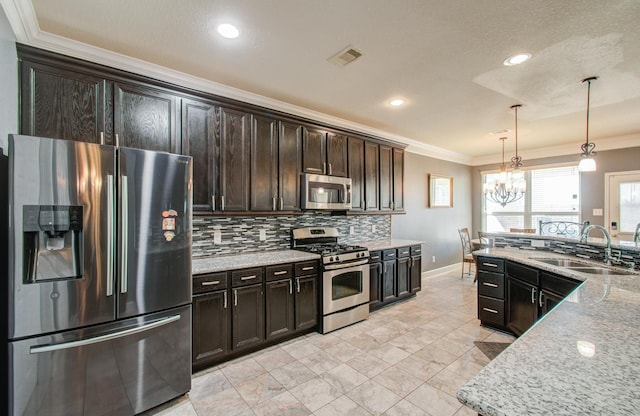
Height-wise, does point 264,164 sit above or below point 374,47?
below

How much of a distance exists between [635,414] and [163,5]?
2725 mm

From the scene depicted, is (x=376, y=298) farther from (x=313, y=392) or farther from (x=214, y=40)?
(x=214, y=40)

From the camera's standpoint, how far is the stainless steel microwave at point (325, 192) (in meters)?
3.38

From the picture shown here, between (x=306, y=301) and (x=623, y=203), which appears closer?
(x=306, y=301)

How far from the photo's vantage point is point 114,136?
2229mm

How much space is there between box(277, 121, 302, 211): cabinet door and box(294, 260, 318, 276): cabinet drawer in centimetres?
67

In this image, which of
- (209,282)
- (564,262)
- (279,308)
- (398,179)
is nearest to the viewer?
(209,282)

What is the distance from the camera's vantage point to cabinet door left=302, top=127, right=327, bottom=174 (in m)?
3.44

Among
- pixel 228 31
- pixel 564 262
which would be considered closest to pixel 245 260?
pixel 228 31

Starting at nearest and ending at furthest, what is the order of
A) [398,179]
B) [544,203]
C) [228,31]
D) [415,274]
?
1. [228,31]
2. [415,274]
3. [398,179]
4. [544,203]

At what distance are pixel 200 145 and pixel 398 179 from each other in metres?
3.16

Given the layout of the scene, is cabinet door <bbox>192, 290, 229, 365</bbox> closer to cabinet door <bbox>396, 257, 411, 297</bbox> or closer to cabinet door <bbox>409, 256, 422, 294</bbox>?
cabinet door <bbox>396, 257, 411, 297</bbox>

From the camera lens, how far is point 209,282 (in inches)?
95.9

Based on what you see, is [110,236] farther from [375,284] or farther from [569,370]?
[375,284]
